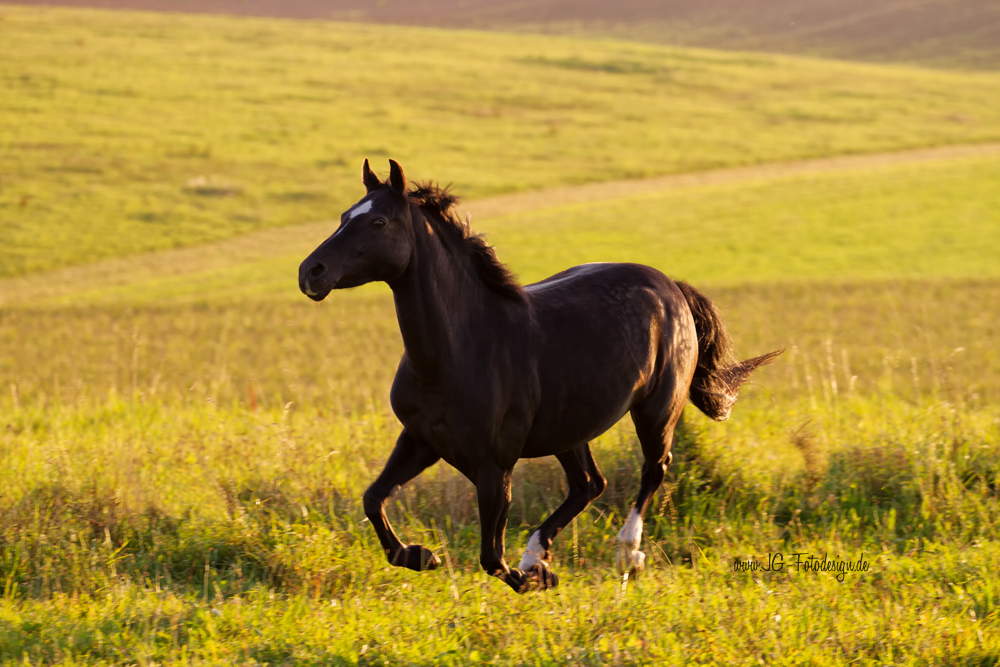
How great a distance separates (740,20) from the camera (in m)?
98.8

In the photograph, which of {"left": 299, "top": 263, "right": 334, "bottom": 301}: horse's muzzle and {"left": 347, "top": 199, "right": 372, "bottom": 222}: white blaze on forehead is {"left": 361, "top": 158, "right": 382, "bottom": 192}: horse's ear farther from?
{"left": 299, "top": 263, "right": 334, "bottom": 301}: horse's muzzle

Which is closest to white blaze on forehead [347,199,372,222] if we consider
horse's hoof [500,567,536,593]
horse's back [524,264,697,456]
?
horse's back [524,264,697,456]

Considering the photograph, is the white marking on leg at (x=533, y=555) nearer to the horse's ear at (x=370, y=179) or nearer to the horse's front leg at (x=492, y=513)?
the horse's front leg at (x=492, y=513)

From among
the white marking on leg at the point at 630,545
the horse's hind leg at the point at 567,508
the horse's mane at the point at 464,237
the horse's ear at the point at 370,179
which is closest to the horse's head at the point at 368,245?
the horse's ear at the point at 370,179

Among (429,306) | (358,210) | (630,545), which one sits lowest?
(630,545)

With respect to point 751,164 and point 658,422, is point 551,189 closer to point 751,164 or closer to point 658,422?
point 751,164

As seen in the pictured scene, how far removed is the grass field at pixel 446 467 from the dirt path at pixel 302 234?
0.52ft

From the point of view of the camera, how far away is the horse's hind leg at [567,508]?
476 cm

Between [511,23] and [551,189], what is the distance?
77890 mm

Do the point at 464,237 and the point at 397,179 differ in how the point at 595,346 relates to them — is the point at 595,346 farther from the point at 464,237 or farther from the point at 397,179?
the point at 397,179

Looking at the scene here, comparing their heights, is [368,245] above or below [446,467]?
above

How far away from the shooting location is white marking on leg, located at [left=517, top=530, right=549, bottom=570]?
15.7 ft

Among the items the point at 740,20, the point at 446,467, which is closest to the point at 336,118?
the point at 446,467

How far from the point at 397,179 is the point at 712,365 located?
282 centimetres
